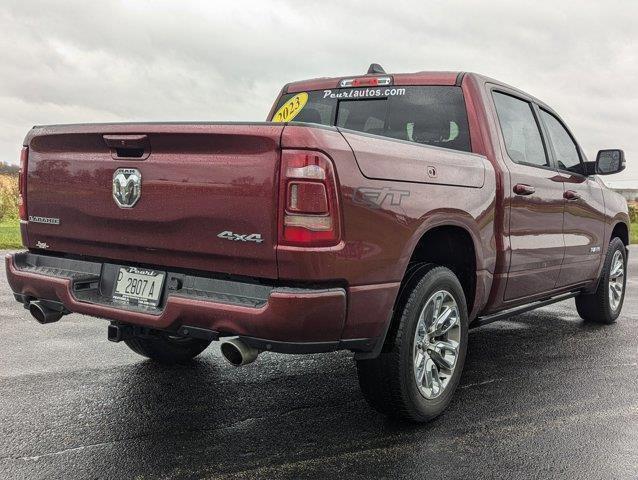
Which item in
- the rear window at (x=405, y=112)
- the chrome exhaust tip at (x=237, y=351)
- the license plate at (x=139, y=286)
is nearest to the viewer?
the chrome exhaust tip at (x=237, y=351)

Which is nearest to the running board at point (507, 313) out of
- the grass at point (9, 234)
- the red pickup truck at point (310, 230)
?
the red pickup truck at point (310, 230)

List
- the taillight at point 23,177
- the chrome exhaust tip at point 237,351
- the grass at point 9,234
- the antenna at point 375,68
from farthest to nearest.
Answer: the grass at point 9,234 → the antenna at point 375,68 → the taillight at point 23,177 → the chrome exhaust tip at point 237,351

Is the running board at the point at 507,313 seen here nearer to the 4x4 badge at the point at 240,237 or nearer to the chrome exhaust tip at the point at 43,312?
the 4x4 badge at the point at 240,237

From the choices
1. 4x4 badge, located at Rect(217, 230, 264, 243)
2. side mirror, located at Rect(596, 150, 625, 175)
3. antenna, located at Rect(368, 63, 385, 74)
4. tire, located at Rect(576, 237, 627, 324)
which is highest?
antenna, located at Rect(368, 63, 385, 74)

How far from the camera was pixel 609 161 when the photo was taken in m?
5.61

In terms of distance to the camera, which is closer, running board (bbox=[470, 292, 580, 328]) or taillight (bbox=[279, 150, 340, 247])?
taillight (bbox=[279, 150, 340, 247])

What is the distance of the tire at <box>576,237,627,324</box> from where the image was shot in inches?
248

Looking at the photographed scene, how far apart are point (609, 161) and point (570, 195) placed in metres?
0.80

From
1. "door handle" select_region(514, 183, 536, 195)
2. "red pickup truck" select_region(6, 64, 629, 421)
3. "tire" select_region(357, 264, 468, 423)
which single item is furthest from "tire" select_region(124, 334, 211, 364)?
"door handle" select_region(514, 183, 536, 195)

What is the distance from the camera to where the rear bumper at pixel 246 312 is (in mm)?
2809

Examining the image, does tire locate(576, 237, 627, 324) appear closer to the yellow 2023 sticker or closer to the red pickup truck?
the red pickup truck

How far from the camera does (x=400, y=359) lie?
331 cm

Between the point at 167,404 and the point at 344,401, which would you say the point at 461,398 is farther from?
the point at 167,404

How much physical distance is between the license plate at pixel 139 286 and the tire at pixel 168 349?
49.7 inches
